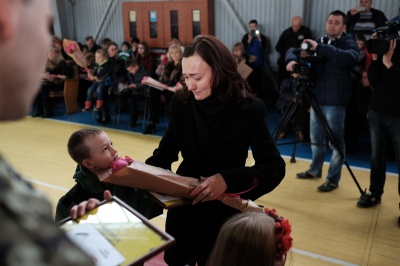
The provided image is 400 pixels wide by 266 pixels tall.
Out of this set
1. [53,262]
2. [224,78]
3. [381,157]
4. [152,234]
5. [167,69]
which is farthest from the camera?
[167,69]

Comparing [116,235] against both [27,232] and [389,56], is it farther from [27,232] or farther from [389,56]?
[389,56]

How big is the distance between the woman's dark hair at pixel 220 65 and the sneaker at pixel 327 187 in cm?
287

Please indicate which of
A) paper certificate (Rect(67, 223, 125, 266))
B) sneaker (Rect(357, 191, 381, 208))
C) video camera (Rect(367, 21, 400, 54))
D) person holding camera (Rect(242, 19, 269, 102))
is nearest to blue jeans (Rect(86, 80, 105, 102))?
person holding camera (Rect(242, 19, 269, 102))

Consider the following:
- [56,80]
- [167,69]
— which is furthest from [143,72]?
[56,80]

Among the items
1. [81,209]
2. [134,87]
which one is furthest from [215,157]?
[134,87]

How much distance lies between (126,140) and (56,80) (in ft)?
9.70

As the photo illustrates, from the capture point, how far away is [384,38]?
3.41 m

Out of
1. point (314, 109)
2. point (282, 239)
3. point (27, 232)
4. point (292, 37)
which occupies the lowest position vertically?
point (314, 109)

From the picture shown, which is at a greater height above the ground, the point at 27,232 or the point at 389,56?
the point at 27,232

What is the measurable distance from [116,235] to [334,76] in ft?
12.1

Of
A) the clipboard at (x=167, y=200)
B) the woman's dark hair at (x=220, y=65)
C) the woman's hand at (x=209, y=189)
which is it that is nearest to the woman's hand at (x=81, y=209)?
the clipboard at (x=167, y=200)

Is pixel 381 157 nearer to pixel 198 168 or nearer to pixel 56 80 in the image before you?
pixel 198 168

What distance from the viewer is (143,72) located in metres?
7.35

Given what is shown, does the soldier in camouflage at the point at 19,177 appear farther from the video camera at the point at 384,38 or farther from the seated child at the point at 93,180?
the video camera at the point at 384,38
